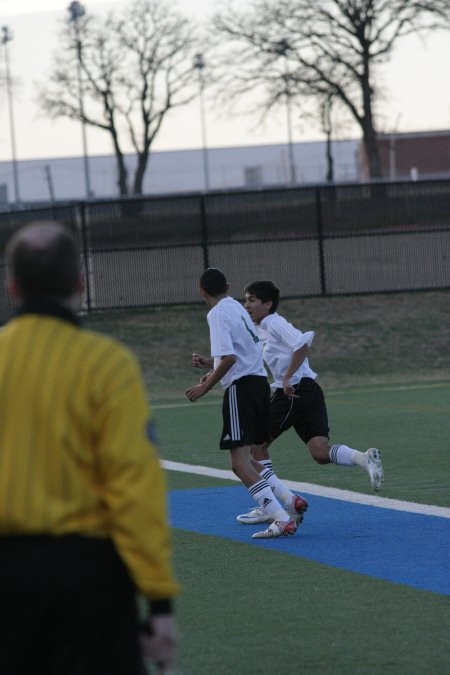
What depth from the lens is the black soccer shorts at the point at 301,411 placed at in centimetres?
991

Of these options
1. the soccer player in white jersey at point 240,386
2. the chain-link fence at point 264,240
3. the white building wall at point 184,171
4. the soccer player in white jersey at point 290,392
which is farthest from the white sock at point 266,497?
the white building wall at point 184,171

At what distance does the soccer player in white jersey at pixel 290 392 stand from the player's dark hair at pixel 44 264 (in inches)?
246

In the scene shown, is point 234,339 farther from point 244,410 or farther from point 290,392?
point 290,392

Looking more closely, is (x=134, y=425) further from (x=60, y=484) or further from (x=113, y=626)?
(x=113, y=626)

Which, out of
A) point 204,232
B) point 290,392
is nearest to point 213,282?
point 290,392

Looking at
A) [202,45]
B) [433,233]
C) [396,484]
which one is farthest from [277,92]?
[396,484]

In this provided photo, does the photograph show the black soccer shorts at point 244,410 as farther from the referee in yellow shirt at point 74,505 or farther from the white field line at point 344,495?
the referee in yellow shirt at point 74,505

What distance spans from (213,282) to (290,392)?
1361mm

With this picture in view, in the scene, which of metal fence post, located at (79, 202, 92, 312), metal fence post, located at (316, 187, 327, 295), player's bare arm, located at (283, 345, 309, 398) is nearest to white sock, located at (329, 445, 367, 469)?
player's bare arm, located at (283, 345, 309, 398)

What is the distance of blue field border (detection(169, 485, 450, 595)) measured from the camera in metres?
7.64

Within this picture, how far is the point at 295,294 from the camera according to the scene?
27.4 meters

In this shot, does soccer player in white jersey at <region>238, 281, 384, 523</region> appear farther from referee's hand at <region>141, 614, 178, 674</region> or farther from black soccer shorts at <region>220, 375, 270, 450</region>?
referee's hand at <region>141, 614, 178, 674</region>

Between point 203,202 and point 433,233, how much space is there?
5.03m

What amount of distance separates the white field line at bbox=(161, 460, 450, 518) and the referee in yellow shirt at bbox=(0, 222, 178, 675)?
6478 millimetres
